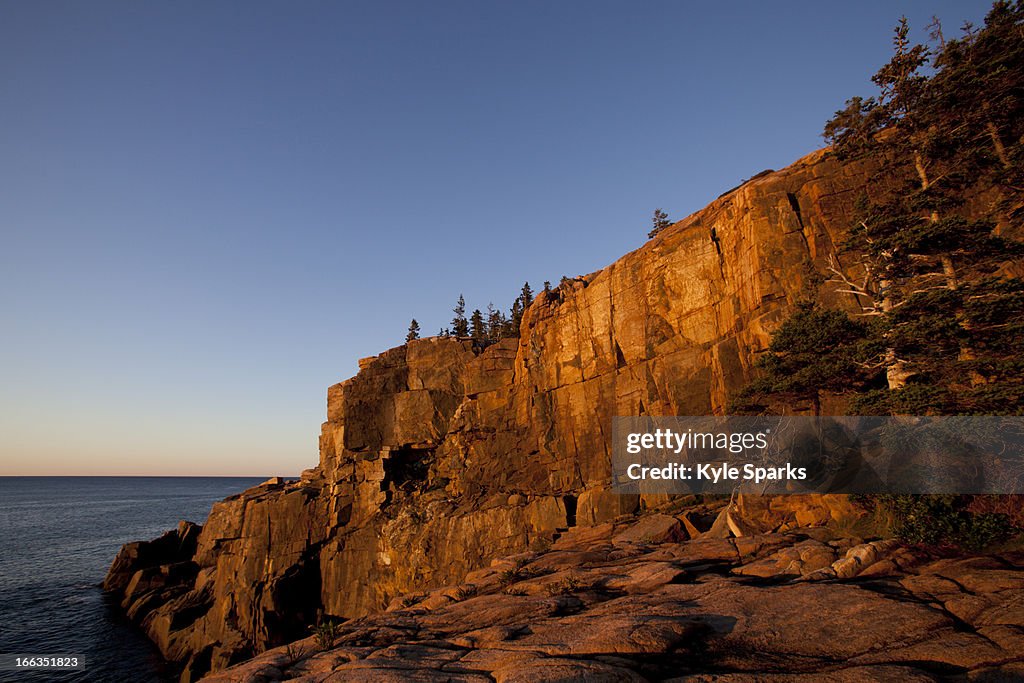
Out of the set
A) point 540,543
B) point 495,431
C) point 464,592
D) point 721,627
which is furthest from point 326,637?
point 495,431

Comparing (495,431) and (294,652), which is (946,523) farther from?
(495,431)

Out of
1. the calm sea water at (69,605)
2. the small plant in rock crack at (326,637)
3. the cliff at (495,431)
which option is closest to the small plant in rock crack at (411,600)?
the small plant in rock crack at (326,637)

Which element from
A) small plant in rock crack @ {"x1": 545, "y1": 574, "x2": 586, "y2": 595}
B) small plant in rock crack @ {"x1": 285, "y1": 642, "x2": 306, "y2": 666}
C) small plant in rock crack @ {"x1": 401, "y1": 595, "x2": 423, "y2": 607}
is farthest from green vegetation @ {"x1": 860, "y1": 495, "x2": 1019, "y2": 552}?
small plant in rock crack @ {"x1": 285, "y1": 642, "x2": 306, "y2": 666}

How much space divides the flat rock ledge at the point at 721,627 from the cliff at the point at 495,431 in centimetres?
1621

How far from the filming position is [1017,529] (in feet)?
42.2

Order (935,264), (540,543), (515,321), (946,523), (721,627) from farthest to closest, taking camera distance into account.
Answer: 1. (515,321)
2. (540,543)
3. (935,264)
4. (946,523)
5. (721,627)

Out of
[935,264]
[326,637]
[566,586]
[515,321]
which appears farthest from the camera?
[515,321]

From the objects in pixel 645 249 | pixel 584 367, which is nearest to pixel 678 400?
pixel 584 367

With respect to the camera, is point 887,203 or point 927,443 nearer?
point 927,443

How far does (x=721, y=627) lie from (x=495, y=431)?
34728mm

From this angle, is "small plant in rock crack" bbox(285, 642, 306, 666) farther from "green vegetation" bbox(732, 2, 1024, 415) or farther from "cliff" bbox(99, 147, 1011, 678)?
"cliff" bbox(99, 147, 1011, 678)

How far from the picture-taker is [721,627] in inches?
399

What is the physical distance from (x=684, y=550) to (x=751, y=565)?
347 centimetres

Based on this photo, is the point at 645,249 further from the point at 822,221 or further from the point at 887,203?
the point at 887,203
